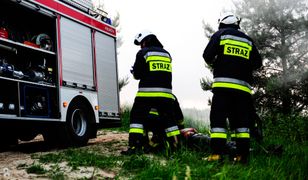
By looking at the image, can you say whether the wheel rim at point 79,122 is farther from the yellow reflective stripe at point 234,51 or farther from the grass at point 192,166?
the yellow reflective stripe at point 234,51

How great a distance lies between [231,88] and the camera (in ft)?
17.3

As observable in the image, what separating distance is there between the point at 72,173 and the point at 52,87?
295 cm

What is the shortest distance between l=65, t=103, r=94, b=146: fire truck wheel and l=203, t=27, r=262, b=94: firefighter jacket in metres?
3.16

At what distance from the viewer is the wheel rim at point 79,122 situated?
7.95 m

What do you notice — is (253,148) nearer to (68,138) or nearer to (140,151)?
(140,151)

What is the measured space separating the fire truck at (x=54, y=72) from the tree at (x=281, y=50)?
10.2m

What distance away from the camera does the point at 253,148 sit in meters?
6.31

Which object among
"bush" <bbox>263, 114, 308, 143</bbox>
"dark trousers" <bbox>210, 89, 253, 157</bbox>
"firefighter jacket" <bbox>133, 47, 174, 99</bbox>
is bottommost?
"bush" <bbox>263, 114, 308, 143</bbox>

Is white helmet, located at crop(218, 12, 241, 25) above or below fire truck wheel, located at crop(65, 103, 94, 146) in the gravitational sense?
above

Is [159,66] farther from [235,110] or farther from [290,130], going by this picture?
[290,130]

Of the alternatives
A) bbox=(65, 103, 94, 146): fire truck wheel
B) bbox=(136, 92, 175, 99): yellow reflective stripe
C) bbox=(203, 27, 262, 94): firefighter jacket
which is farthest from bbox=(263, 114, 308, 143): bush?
bbox=(203, 27, 262, 94): firefighter jacket

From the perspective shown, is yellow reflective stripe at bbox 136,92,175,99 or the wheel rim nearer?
yellow reflective stripe at bbox 136,92,175,99

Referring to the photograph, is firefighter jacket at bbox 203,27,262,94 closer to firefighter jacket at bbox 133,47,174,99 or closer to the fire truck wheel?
firefighter jacket at bbox 133,47,174,99

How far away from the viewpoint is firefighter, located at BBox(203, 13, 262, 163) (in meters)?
5.27
